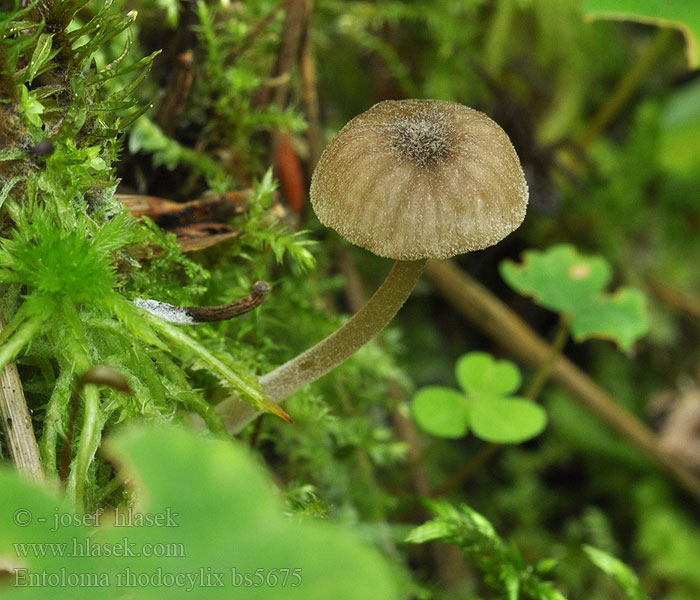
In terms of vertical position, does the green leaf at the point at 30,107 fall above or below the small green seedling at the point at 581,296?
above

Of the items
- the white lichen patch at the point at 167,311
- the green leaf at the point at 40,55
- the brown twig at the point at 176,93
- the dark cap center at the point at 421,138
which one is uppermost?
the green leaf at the point at 40,55

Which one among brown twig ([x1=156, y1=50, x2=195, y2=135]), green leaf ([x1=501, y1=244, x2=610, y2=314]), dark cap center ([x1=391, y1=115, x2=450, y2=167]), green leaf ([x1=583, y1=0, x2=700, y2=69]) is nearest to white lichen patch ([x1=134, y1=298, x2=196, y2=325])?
dark cap center ([x1=391, y1=115, x2=450, y2=167])

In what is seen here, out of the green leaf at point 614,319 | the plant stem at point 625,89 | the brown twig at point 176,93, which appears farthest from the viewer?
the plant stem at point 625,89

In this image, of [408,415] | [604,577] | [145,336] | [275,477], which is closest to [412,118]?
[145,336]

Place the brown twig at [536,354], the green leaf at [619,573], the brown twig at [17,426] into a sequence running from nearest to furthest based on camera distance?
the brown twig at [17,426] < the green leaf at [619,573] < the brown twig at [536,354]

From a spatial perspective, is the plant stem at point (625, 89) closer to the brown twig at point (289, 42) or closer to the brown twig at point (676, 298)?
the brown twig at point (676, 298)

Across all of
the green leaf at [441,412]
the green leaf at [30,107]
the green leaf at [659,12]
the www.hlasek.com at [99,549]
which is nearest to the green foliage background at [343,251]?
the green leaf at [30,107]
